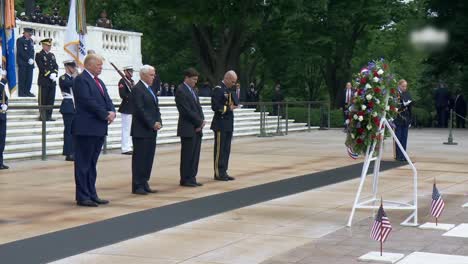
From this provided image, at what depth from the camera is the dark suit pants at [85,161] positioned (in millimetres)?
11680

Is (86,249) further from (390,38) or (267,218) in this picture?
(390,38)

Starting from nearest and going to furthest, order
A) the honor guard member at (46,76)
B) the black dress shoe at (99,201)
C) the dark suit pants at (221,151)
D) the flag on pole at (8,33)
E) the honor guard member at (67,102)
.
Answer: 1. the black dress shoe at (99,201)
2. the dark suit pants at (221,151)
3. the honor guard member at (67,102)
4. the flag on pole at (8,33)
5. the honor guard member at (46,76)

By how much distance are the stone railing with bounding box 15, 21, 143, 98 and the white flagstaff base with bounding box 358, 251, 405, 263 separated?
1940 cm

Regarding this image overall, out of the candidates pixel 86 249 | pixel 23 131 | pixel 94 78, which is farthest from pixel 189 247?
pixel 23 131

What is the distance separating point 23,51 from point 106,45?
22.6 ft

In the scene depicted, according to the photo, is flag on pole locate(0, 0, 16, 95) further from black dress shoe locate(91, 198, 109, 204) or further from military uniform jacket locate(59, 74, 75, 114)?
black dress shoe locate(91, 198, 109, 204)

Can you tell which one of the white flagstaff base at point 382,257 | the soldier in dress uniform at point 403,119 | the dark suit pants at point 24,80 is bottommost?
the white flagstaff base at point 382,257

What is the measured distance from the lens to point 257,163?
730 inches

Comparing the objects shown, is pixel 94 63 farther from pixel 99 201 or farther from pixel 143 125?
pixel 99 201

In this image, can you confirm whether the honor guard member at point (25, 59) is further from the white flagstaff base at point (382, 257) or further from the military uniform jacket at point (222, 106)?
the white flagstaff base at point (382, 257)

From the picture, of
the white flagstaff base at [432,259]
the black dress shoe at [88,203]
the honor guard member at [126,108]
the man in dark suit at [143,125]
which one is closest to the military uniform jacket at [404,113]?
the honor guard member at [126,108]

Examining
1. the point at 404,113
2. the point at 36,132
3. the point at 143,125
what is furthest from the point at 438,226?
the point at 36,132

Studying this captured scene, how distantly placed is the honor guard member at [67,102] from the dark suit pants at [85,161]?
20.8 feet

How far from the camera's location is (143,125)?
13.0 m
